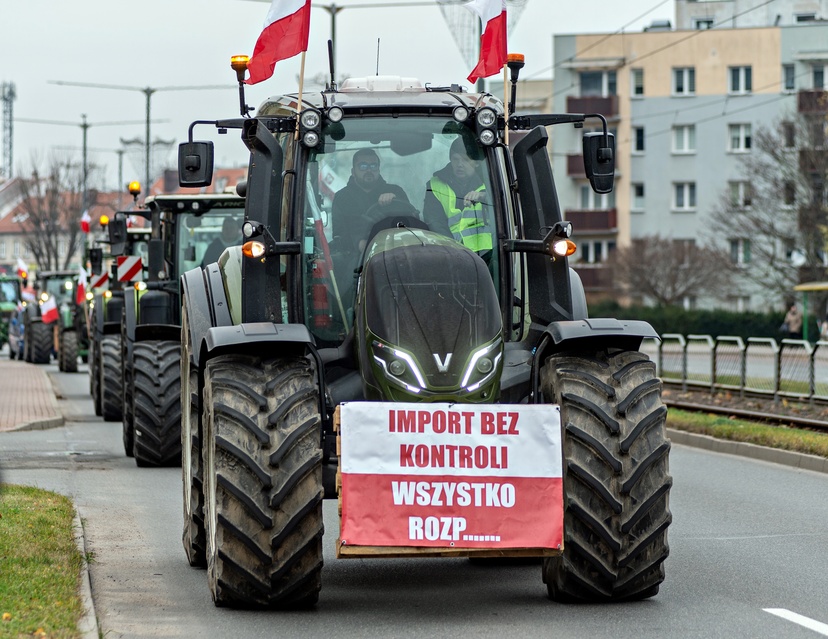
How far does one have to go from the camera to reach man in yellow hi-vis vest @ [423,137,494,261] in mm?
8297

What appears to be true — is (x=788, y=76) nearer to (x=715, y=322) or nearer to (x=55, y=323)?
(x=715, y=322)

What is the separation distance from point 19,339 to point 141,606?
41.1 metres

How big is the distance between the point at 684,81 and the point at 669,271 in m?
15.9

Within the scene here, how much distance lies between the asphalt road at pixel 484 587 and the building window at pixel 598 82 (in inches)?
2685

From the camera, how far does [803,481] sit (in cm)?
1446

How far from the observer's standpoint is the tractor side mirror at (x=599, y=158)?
8.23m

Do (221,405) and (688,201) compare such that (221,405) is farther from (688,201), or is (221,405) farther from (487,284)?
(688,201)

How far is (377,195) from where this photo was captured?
27.1 ft

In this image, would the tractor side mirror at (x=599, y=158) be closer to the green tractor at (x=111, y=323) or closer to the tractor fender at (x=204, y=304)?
the tractor fender at (x=204, y=304)

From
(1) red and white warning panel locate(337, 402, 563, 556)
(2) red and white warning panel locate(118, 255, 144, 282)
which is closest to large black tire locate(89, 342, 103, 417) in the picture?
(2) red and white warning panel locate(118, 255, 144, 282)

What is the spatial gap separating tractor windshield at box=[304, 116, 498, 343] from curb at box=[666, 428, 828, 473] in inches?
327

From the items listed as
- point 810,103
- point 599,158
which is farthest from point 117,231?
point 810,103

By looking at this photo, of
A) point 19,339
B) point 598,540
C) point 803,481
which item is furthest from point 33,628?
point 19,339

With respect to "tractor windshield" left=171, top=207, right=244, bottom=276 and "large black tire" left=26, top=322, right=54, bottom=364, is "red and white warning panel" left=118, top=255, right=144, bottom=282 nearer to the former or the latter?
"tractor windshield" left=171, top=207, right=244, bottom=276
